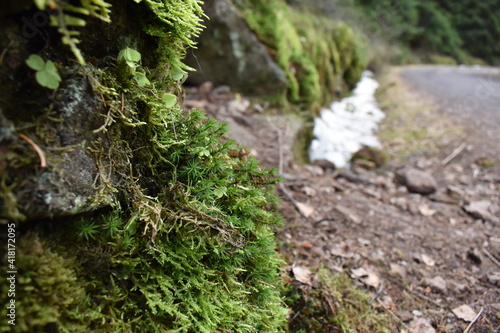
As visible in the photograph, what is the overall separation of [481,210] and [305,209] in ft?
6.98

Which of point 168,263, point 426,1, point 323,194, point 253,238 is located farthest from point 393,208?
point 426,1

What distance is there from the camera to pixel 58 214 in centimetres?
107

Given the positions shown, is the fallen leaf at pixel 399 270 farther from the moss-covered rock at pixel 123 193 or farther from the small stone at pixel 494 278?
the moss-covered rock at pixel 123 193

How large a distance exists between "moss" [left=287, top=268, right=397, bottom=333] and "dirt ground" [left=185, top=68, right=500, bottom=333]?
138 mm

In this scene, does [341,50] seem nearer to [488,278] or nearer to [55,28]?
[488,278]

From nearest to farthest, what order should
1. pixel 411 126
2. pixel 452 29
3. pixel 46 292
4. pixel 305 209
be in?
pixel 46 292, pixel 305 209, pixel 411 126, pixel 452 29

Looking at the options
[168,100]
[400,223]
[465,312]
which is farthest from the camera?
[400,223]

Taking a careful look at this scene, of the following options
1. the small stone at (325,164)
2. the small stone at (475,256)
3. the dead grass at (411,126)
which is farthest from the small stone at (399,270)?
the dead grass at (411,126)

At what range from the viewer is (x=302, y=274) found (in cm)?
208

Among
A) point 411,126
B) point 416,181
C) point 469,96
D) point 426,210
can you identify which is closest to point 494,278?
point 426,210

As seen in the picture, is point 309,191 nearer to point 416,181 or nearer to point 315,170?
point 315,170

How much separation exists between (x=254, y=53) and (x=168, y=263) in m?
4.54

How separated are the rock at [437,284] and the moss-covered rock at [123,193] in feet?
4.27

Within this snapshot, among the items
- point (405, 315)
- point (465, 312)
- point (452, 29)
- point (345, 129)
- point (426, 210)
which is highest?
point (452, 29)
